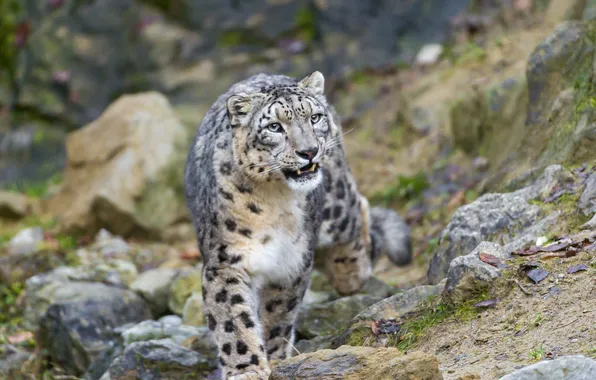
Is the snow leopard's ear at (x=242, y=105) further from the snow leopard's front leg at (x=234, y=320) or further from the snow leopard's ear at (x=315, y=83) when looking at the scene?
the snow leopard's front leg at (x=234, y=320)

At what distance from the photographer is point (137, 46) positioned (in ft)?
49.0

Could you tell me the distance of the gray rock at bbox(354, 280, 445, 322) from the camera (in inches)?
219

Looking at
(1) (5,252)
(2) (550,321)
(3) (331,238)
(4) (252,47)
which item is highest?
(4) (252,47)

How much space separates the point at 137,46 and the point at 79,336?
8.04 meters

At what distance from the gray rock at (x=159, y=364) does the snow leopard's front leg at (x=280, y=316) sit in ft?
1.52

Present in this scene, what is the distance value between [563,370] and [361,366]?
0.95m

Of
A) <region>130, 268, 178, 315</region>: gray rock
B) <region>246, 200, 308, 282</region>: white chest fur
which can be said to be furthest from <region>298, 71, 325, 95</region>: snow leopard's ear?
<region>130, 268, 178, 315</region>: gray rock

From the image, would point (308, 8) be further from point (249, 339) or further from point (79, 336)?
point (249, 339)

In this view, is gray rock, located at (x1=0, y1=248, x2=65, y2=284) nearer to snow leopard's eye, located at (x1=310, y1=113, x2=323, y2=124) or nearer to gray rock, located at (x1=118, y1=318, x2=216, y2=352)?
gray rock, located at (x1=118, y1=318, x2=216, y2=352)

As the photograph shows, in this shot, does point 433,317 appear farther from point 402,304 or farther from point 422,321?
point 402,304

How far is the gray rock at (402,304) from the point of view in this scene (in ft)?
18.3

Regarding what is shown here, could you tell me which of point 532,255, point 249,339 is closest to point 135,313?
point 249,339

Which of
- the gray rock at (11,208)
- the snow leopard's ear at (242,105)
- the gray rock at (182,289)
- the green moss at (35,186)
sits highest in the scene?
the green moss at (35,186)

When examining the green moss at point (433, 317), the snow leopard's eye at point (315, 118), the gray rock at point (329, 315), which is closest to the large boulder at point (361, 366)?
the green moss at point (433, 317)
